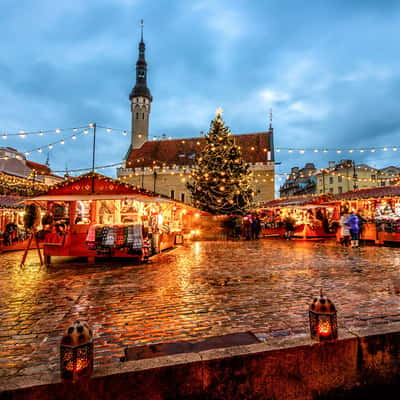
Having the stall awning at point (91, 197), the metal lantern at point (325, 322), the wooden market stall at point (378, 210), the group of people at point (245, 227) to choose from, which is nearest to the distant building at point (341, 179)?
the group of people at point (245, 227)

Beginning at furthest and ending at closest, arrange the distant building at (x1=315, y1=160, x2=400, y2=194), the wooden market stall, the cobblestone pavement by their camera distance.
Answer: the distant building at (x1=315, y1=160, x2=400, y2=194) → the wooden market stall → the cobblestone pavement

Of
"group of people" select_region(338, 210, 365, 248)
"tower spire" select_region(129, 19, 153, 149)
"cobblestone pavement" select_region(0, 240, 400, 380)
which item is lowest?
"cobblestone pavement" select_region(0, 240, 400, 380)

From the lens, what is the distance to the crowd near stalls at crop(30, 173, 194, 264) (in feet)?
30.9

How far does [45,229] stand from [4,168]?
30222 mm

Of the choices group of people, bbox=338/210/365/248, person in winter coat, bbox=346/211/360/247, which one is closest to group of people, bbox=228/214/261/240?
group of people, bbox=338/210/365/248

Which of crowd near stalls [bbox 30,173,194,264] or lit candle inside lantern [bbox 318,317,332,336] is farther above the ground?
crowd near stalls [bbox 30,173,194,264]

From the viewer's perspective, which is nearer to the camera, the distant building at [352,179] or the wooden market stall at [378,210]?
the wooden market stall at [378,210]

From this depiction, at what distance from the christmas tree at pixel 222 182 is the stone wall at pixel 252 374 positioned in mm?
20525

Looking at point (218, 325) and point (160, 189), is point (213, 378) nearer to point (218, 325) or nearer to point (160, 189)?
point (218, 325)

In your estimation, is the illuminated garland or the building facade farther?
the building facade

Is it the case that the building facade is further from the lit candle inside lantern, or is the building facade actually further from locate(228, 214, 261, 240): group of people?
the lit candle inside lantern

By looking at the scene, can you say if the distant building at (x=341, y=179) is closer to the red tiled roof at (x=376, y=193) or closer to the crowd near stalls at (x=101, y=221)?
the red tiled roof at (x=376, y=193)

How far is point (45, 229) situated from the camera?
33.6ft

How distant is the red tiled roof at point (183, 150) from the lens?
40.6 metres
